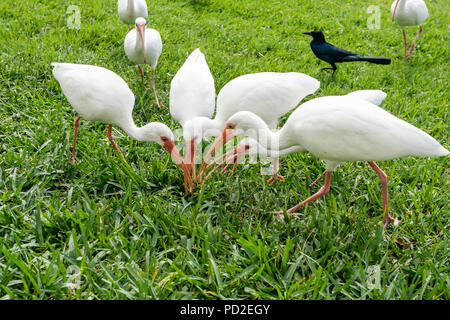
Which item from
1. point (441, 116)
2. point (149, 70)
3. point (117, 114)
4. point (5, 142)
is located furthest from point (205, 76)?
point (441, 116)

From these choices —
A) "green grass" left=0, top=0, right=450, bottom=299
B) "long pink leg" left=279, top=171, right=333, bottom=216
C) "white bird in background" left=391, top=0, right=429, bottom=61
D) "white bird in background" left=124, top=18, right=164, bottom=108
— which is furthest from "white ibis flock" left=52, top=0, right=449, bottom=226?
"white bird in background" left=391, top=0, right=429, bottom=61

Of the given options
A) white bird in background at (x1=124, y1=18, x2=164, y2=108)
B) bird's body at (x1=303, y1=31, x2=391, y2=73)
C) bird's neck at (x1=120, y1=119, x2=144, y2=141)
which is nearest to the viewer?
bird's neck at (x1=120, y1=119, x2=144, y2=141)

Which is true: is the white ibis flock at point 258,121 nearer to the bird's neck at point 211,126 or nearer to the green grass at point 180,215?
the bird's neck at point 211,126

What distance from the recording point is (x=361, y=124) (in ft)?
7.63

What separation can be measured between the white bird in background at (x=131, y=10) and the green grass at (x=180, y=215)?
0.44m

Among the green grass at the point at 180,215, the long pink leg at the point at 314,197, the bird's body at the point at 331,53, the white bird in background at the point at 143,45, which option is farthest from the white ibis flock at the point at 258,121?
the bird's body at the point at 331,53

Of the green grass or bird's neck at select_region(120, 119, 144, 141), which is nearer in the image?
the green grass

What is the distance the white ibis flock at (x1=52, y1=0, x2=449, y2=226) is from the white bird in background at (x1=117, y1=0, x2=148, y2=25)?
1.54 metres

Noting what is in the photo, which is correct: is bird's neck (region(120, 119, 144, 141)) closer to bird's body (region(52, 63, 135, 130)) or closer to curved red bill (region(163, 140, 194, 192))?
bird's body (region(52, 63, 135, 130))

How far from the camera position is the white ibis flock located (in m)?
2.34

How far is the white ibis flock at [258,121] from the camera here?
2.34 m

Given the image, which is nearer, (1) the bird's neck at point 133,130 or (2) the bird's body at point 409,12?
(1) the bird's neck at point 133,130

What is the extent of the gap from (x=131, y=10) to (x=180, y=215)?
10.5ft

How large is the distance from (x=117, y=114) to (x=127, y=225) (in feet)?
3.18
